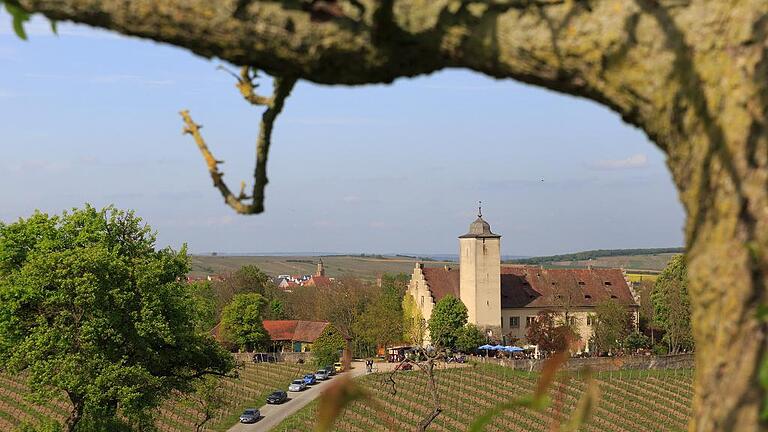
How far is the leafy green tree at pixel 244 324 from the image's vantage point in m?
56.6

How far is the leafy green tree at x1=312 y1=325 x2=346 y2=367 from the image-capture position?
4944cm

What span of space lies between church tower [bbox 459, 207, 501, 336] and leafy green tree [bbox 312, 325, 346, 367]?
545 inches

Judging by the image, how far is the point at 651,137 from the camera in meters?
2.35

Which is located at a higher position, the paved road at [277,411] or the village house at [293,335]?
the village house at [293,335]

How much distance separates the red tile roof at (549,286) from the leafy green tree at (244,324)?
1454 centimetres

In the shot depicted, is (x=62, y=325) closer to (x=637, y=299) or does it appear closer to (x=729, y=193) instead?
(x=729, y=193)

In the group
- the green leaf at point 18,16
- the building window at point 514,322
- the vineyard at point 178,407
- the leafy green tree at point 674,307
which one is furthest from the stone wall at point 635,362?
the green leaf at point 18,16

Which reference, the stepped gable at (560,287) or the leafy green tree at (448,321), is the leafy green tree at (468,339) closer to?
the leafy green tree at (448,321)

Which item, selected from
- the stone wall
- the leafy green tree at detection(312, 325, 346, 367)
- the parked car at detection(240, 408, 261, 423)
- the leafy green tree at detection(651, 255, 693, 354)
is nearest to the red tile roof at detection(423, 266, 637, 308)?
the leafy green tree at detection(651, 255, 693, 354)

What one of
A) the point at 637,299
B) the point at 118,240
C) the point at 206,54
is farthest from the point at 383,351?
the point at 206,54

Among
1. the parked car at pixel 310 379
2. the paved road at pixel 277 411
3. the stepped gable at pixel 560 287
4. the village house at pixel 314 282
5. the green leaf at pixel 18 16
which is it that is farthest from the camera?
the village house at pixel 314 282

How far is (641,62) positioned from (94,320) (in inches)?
792

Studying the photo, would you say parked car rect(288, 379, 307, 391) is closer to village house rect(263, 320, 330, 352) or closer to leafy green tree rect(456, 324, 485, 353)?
leafy green tree rect(456, 324, 485, 353)

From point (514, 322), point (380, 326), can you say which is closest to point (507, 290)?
point (514, 322)
